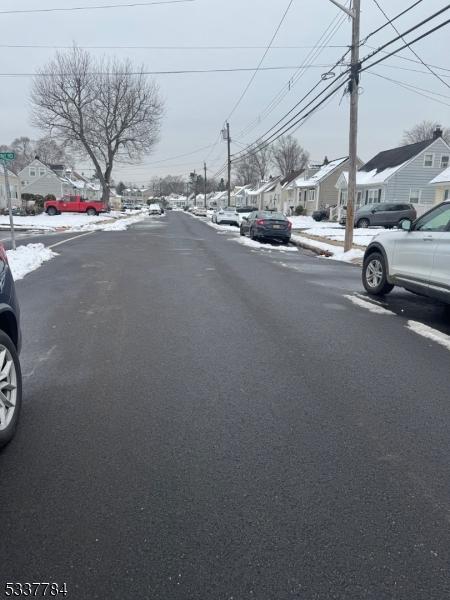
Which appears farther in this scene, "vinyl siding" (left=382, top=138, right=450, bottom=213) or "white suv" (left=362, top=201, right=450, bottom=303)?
"vinyl siding" (left=382, top=138, right=450, bottom=213)

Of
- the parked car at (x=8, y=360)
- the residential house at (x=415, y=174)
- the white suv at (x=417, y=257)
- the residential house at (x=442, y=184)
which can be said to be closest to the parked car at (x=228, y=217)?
the residential house at (x=415, y=174)

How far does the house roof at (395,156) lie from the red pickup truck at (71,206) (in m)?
27.1

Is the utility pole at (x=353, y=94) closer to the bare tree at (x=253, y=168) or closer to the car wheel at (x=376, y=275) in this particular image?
the car wheel at (x=376, y=275)

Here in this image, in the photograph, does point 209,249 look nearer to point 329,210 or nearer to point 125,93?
point 329,210

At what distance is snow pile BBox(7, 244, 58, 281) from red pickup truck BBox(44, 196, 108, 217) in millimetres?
32306

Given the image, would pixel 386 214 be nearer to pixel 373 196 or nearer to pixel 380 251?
pixel 373 196

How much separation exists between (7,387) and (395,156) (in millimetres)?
43187

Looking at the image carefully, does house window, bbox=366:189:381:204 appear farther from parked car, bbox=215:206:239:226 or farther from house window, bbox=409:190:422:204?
parked car, bbox=215:206:239:226

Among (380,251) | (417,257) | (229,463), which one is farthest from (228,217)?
(229,463)

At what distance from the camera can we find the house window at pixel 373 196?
3916 centimetres

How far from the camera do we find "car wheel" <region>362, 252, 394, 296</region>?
8227 mm

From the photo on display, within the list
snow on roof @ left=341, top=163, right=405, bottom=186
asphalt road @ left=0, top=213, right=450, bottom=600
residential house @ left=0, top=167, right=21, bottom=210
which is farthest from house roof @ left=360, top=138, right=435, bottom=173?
residential house @ left=0, top=167, right=21, bottom=210

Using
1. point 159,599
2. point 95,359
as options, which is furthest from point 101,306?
point 159,599

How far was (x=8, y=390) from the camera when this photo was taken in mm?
3293
